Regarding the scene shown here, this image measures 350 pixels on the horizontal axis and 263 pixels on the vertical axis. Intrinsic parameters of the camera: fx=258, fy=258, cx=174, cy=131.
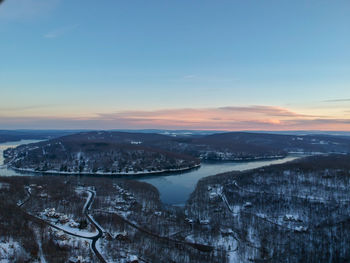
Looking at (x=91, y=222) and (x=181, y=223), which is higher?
(x=91, y=222)

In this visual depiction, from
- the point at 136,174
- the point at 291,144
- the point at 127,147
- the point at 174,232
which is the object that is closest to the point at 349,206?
the point at 174,232

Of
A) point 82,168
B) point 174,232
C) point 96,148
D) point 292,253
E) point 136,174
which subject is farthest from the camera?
point 96,148

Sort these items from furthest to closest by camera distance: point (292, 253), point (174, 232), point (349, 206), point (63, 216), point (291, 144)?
point (291, 144)
point (349, 206)
point (63, 216)
point (174, 232)
point (292, 253)

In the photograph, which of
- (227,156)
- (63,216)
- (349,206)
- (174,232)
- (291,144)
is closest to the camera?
(174,232)

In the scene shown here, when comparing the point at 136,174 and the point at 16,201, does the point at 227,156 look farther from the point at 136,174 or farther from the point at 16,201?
the point at 16,201

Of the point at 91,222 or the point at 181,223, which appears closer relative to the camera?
the point at 91,222

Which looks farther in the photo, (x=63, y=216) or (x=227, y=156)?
(x=227, y=156)

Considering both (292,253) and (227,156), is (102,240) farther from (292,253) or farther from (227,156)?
(227,156)

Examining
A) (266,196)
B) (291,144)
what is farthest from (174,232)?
(291,144)

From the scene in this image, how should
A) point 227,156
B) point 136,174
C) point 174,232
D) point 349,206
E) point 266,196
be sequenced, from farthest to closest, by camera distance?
point 227,156, point 136,174, point 266,196, point 349,206, point 174,232
